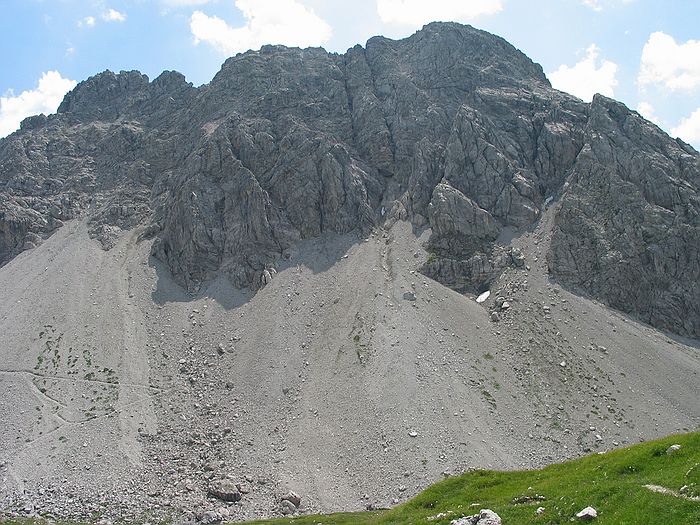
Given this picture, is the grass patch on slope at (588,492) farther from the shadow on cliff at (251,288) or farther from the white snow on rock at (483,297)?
the shadow on cliff at (251,288)

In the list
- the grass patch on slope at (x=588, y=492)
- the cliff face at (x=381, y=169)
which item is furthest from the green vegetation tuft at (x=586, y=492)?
the cliff face at (x=381, y=169)

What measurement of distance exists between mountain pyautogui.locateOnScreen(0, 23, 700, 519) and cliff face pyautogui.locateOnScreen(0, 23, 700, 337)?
1.45 ft

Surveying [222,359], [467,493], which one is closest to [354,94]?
[222,359]

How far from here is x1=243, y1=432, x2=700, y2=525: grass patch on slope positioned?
2256 cm

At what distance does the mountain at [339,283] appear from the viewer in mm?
61469

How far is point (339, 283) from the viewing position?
87.9 m

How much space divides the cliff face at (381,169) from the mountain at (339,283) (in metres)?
0.44

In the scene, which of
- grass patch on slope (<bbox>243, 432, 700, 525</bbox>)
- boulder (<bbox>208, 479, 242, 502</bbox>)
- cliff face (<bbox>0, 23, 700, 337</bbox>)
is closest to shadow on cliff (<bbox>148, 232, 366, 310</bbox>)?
cliff face (<bbox>0, 23, 700, 337</bbox>)

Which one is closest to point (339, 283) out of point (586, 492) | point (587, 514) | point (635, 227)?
point (635, 227)

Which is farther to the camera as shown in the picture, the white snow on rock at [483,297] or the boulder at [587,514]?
the white snow on rock at [483,297]

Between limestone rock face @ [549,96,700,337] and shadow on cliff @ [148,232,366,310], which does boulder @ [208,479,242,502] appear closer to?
shadow on cliff @ [148,232,366,310]

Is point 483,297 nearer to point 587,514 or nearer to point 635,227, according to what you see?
point 635,227

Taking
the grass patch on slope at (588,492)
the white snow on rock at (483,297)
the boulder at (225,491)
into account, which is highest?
the white snow on rock at (483,297)

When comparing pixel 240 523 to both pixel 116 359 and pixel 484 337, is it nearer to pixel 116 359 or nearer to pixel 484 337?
pixel 116 359
